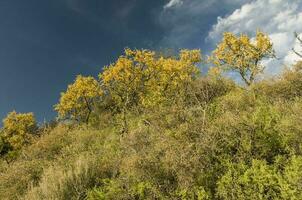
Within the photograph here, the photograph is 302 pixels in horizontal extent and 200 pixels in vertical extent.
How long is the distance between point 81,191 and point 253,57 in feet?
103

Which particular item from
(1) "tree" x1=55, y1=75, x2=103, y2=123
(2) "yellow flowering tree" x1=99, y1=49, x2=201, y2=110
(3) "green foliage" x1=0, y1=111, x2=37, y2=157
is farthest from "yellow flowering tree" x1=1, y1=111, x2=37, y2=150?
(2) "yellow flowering tree" x1=99, y1=49, x2=201, y2=110

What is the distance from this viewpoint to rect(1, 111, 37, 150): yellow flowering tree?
50969mm

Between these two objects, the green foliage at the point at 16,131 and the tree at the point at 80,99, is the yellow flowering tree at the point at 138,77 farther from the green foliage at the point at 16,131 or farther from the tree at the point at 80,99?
the green foliage at the point at 16,131

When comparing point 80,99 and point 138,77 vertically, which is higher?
point 80,99

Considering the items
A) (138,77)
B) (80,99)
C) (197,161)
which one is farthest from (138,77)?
(197,161)

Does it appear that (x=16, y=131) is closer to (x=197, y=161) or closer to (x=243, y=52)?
(x=243, y=52)

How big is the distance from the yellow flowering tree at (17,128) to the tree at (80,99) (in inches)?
271

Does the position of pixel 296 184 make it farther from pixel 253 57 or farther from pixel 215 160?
pixel 253 57

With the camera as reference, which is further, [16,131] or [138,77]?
[16,131]

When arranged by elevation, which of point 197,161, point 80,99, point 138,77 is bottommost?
point 197,161

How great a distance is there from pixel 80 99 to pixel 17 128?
40.5 ft

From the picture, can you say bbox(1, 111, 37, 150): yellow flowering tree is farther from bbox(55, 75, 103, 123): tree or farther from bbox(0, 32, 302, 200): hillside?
bbox(0, 32, 302, 200): hillside

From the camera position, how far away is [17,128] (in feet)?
175

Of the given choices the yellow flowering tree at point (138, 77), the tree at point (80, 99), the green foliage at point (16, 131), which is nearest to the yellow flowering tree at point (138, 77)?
the yellow flowering tree at point (138, 77)
